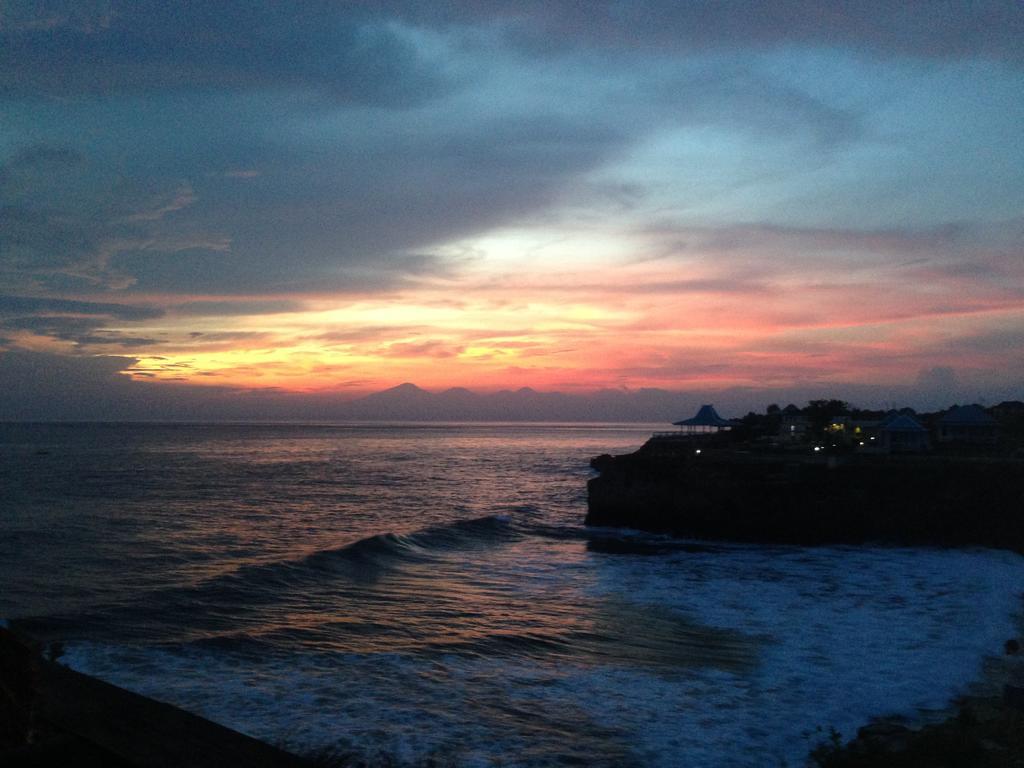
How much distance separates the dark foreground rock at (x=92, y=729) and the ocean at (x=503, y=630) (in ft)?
11.7

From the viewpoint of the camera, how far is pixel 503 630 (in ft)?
50.7

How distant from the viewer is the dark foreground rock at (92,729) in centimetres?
391

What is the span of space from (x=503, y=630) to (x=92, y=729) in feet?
35.3

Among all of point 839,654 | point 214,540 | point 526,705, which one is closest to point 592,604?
point 839,654

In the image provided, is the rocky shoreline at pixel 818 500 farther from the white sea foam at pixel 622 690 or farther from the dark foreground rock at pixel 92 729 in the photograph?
the dark foreground rock at pixel 92 729

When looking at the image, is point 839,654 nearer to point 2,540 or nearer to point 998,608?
point 998,608

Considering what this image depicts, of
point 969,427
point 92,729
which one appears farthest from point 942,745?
point 969,427

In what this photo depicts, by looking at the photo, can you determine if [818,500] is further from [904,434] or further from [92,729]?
[92,729]

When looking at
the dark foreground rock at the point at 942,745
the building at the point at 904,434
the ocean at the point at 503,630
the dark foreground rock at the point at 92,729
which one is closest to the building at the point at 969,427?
the building at the point at 904,434

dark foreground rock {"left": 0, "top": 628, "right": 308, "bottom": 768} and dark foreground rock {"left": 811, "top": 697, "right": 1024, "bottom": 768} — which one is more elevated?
dark foreground rock {"left": 0, "top": 628, "right": 308, "bottom": 768}

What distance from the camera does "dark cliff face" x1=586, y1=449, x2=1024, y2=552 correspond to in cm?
2942

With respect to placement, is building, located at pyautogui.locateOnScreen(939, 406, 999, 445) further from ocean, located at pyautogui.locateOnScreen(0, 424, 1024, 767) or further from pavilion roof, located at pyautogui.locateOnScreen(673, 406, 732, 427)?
ocean, located at pyautogui.locateOnScreen(0, 424, 1024, 767)

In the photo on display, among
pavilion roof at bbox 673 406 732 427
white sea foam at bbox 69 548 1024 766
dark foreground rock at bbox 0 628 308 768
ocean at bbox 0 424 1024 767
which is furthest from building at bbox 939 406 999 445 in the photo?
dark foreground rock at bbox 0 628 308 768

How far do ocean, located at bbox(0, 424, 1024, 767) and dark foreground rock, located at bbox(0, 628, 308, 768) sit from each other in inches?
141
